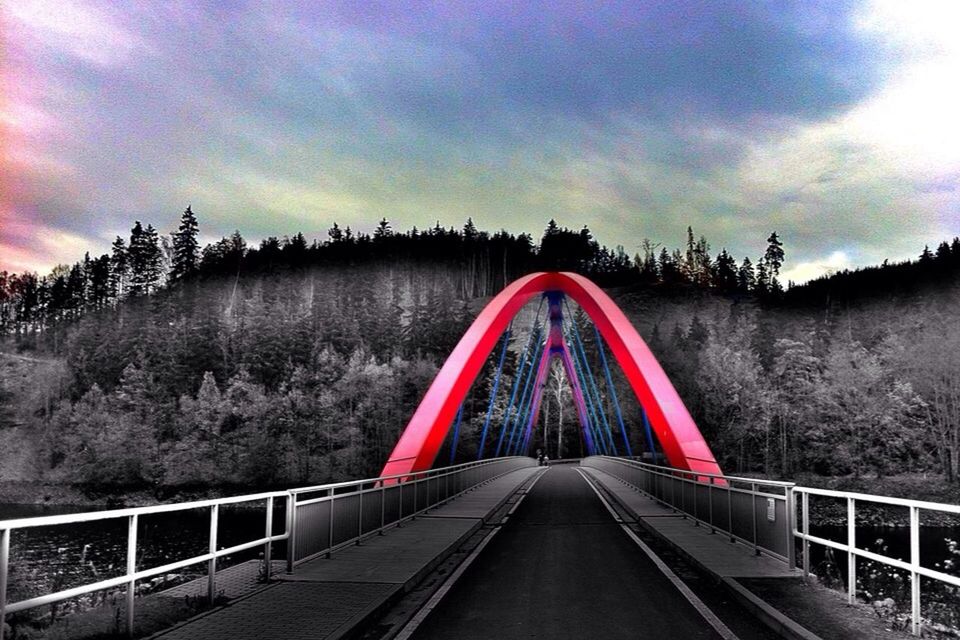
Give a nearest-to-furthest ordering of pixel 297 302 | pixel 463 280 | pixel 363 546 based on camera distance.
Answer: pixel 363 546
pixel 297 302
pixel 463 280

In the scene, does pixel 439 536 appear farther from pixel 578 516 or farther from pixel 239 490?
pixel 239 490

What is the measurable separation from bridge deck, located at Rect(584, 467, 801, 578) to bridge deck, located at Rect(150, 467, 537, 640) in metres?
3.70

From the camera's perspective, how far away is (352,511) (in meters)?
11.8

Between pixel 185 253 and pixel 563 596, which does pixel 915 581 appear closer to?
pixel 563 596

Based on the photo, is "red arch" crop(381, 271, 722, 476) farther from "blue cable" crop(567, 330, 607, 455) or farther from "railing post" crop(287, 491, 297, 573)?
"blue cable" crop(567, 330, 607, 455)

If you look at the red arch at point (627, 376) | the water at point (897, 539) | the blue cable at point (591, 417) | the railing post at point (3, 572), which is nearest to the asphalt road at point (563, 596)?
the railing post at point (3, 572)

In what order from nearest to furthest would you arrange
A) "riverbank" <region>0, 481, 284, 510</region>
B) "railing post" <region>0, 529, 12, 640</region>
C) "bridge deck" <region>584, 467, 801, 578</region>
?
"railing post" <region>0, 529, 12, 640</region>
"bridge deck" <region>584, 467, 801, 578</region>
"riverbank" <region>0, 481, 284, 510</region>

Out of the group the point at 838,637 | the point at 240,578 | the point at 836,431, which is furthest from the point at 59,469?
the point at 838,637

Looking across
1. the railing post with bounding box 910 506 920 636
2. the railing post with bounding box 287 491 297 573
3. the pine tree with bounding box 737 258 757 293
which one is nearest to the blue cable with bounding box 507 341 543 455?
the railing post with bounding box 287 491 297 573

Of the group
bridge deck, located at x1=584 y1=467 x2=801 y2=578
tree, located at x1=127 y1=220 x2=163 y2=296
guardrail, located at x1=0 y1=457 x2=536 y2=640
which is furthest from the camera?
tree, located at x1=127 y1=220 x2=163 y2=296

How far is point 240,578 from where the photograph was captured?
8.91 metres

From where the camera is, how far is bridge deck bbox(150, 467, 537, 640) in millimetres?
6262

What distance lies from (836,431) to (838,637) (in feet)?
226

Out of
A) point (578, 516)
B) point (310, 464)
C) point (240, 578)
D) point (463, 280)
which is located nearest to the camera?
point (240, 578)
